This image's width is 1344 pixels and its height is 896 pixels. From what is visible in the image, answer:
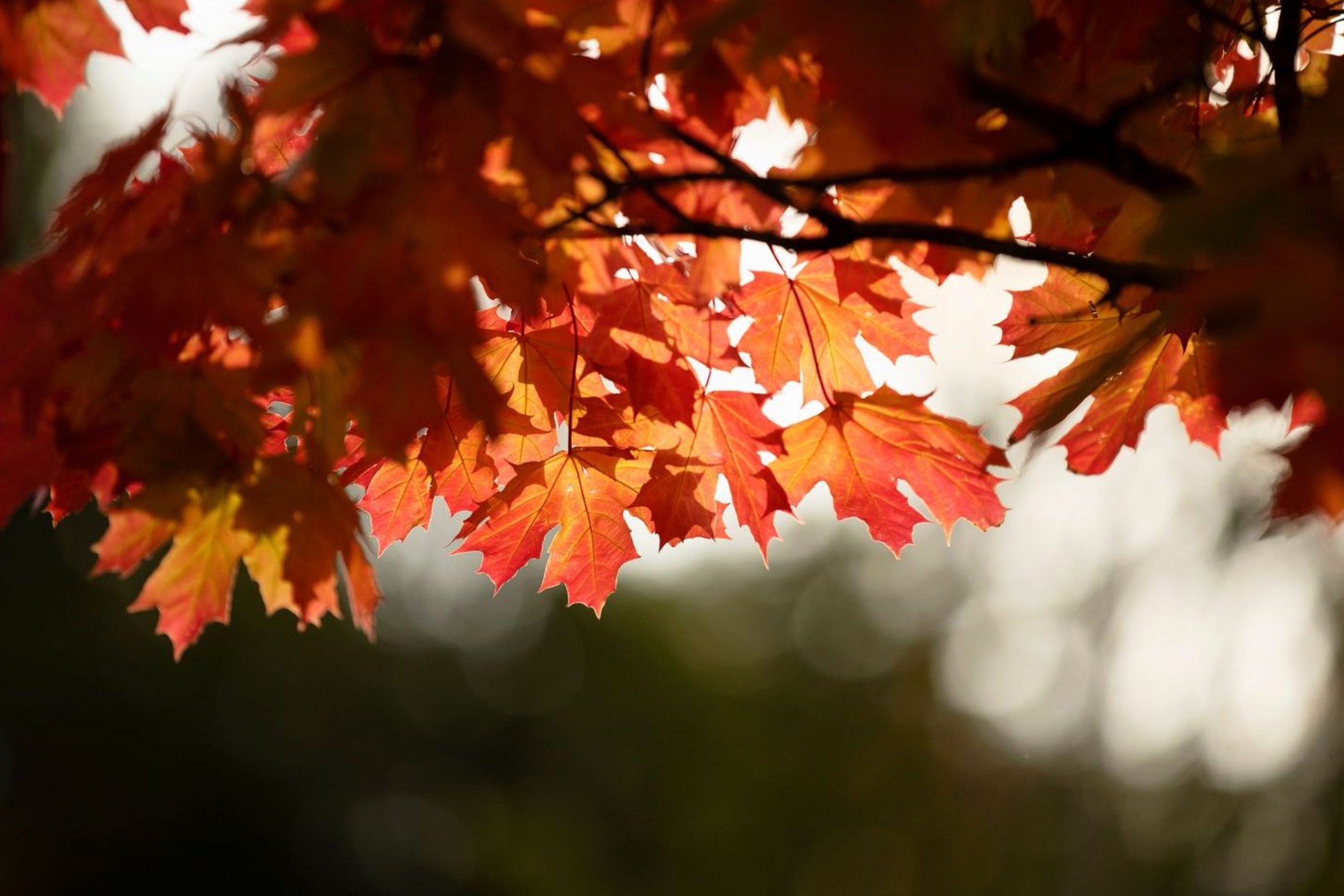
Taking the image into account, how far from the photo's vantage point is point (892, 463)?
6.85 ft

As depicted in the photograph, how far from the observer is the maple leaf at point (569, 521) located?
81.4 inches

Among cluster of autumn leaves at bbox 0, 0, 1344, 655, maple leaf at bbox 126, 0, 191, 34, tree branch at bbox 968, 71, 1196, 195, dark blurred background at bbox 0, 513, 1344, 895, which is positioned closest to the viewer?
cluster of autumn leaves at bbox 0, 0, 1344, 655

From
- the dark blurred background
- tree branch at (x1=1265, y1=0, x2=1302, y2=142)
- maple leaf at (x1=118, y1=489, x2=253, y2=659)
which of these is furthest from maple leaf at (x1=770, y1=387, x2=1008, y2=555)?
the dark blurred background

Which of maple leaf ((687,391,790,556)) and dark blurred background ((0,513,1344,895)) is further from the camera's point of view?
dark blurred background ((0,513,1344,895))

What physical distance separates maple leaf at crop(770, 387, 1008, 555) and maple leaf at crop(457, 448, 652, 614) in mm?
297

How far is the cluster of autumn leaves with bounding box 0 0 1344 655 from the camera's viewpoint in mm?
1199

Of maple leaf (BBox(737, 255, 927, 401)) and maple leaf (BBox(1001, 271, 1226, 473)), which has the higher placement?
maple leaf (BBox(1001, 271, 1226, 473))

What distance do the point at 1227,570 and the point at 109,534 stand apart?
43.3 feet

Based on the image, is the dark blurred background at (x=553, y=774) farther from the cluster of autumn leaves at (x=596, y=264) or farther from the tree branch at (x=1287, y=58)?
the tree branch at (x=1287, y=58)

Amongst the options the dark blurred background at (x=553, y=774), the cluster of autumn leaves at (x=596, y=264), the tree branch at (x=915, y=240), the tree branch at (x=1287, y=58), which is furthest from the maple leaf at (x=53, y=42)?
the dark blurred background at (x=553, y=774)

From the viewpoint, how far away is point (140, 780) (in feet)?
49.2

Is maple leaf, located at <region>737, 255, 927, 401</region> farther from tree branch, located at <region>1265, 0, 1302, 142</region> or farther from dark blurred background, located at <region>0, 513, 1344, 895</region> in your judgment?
dark blurred background, located at <region>0, 513, 1344, 895</region>

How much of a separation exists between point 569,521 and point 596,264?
0.79m

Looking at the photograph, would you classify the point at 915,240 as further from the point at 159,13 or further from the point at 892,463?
the point at 159,13
